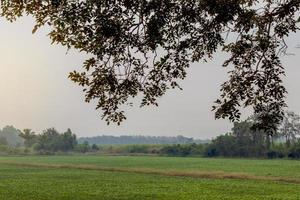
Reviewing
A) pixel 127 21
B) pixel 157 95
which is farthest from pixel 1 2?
pixel 157 95

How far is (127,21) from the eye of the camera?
10055 millimetres

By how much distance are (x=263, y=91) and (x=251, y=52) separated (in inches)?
36.3

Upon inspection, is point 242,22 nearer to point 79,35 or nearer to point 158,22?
point 158,22

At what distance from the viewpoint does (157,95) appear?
11.5m

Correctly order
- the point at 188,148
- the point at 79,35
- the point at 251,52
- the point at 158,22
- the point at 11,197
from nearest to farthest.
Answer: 1. the point at 79,35
2. the point at 158,22
3. the point at 251,52
4. the point at 11,197
5. the point at 188,148

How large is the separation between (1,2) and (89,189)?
32.4 metres

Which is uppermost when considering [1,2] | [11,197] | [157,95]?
[1,2]

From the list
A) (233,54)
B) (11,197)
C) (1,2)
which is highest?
(1,2)

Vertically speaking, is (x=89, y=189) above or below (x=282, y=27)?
below

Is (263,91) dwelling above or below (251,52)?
below

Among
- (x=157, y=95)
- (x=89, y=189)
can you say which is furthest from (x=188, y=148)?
A: (x=157, y=95)

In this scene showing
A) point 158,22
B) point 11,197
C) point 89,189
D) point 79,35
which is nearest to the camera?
point 79,35

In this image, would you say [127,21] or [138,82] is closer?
[127,21]

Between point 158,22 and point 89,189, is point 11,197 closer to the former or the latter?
point 89,189
